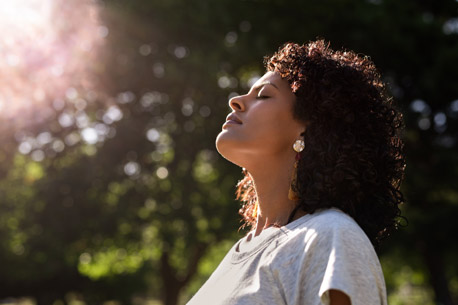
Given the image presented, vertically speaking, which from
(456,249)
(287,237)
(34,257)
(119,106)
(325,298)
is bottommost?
(456,249)

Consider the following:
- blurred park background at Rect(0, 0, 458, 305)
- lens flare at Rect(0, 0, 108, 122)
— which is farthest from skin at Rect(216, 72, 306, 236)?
lens flare at Rect(0, 0, 108, 122)

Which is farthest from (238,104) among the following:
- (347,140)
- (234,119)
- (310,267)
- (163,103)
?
(163,103)

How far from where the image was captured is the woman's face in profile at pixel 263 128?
2.08 m

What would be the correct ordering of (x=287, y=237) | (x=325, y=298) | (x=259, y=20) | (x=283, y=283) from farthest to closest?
(x=259, y=20) → (x=287, y=237) → (x=283, y=283) → (x=325, y=298)

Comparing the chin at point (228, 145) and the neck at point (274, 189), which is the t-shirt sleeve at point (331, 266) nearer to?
the neck at point (274, 189)

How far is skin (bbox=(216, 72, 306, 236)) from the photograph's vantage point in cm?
207

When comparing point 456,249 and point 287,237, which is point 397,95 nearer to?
point 456,249

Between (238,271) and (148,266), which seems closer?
(238,271)

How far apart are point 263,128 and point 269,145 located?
68mm

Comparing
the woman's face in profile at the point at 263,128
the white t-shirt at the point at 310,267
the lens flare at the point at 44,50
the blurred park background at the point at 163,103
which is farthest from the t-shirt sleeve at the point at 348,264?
the lens flare at the point at 44,50

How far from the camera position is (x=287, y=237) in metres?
1.75

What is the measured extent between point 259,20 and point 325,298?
46.7ft

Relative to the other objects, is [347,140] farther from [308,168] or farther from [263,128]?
[263,128]

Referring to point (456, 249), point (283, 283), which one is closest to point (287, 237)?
point (283, 283)
